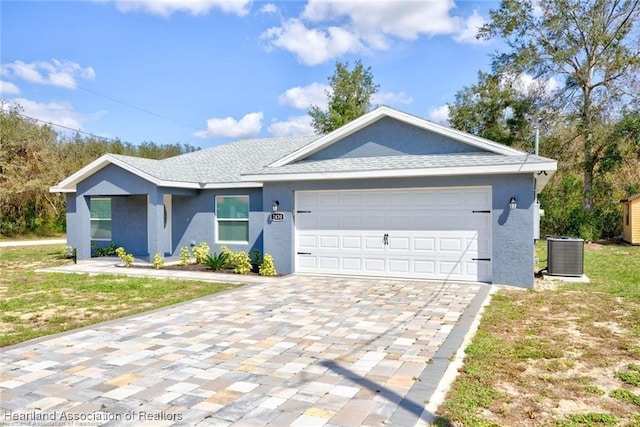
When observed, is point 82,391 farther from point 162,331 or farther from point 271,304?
point 271,304

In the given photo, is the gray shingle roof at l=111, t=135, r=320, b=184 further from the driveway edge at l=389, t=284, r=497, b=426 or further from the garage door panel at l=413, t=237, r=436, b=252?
the driveway edge at l=389, t=284, r=497, b=426

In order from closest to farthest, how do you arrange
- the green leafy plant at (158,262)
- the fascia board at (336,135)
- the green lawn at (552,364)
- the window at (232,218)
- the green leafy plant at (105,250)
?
the green lawn at (552,364), the fascia board at (336,135), the green leafy plant at (158,262), the window at (232,218), the green leafy plant at (105,250)

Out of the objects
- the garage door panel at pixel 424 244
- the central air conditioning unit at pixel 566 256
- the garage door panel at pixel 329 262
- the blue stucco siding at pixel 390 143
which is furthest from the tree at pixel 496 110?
the garage door panel at pixel 329 262

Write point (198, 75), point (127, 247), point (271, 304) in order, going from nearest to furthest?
1. point (271, 304)
2. point (127, 247)
3. point (198, 75)

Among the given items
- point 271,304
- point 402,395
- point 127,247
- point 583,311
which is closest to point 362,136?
point 271,304

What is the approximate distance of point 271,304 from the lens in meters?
7.89

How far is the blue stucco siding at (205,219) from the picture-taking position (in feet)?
44.2

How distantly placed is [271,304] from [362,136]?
5615mm

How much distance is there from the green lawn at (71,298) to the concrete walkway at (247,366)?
65cm

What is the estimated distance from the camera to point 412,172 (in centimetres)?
998

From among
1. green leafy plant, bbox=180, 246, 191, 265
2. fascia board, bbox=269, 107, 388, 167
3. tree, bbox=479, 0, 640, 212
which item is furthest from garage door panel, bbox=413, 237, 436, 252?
tree, bbox=479, 0, 640, 212

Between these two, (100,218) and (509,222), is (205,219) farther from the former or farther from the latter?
(509,222)

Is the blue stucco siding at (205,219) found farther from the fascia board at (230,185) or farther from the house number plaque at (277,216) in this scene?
the house number plaque at (277,216)

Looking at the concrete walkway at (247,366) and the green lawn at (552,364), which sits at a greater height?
the concrete walkway at (247,366)
